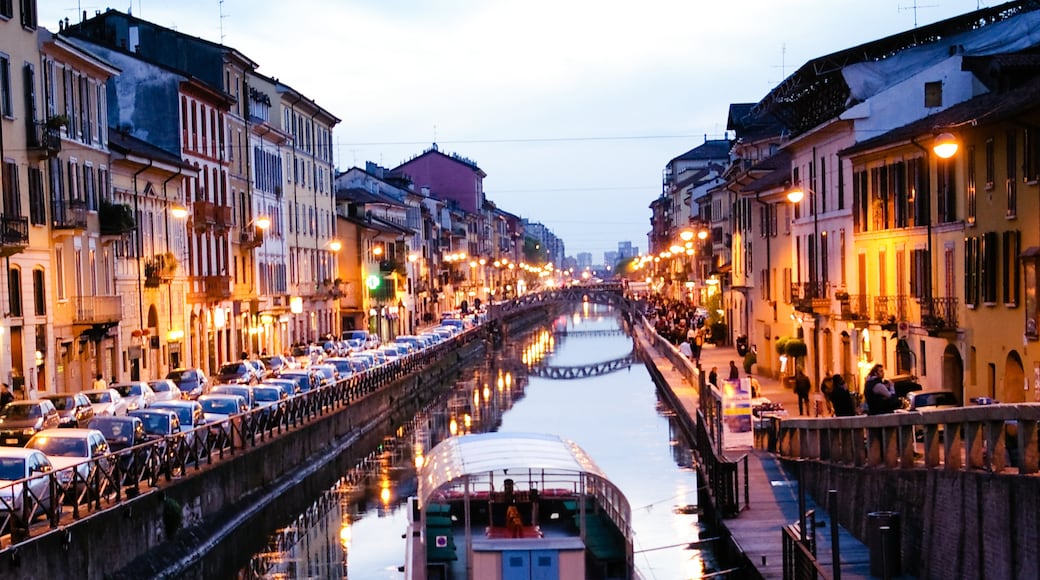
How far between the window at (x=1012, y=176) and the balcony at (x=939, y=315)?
223 inches

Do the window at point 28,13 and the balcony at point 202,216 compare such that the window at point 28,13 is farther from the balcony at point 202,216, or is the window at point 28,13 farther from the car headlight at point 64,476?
the car headlight at point 64,476

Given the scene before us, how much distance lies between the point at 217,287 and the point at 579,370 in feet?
120

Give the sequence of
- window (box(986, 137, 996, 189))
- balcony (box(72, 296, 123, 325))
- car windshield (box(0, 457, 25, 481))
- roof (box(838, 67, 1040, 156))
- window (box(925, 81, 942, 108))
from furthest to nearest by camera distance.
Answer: balcony (box(72, 296, 123, 325)) < window (box(925, 81, 942, 108)) < window (box(986, 137, 996, 189)) < roof (box(838, 67, 1040, 156)) < car windshield (box(0, 457, 25, 481))

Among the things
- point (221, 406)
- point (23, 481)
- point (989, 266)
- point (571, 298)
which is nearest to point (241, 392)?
point (221, 406)

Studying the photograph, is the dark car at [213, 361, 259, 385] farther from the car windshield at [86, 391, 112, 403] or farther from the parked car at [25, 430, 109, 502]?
the parked car at [25, 430, 109, 502]

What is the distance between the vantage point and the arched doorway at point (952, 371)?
41.1 meters

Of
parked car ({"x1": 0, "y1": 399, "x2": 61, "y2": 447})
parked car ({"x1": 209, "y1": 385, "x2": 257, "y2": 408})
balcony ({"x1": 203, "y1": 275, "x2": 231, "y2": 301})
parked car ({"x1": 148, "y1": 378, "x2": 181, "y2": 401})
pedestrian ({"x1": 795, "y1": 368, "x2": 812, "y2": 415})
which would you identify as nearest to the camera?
parked car ({"x1": 0, "y1": 399, "x2": 61, "y2": 447})

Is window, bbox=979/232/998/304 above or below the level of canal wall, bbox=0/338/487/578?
above

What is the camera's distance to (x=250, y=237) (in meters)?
82.6

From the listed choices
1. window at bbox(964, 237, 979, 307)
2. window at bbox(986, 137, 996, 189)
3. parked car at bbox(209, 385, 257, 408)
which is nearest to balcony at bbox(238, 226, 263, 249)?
parked car at bbox(209, 385, 257, 408)

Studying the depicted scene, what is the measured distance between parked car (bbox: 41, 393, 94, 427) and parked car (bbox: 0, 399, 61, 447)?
Result: 309 mm

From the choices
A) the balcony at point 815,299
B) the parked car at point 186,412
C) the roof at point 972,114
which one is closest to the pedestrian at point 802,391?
the roof at point 972,114

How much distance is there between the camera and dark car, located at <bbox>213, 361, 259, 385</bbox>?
63031 millimetres

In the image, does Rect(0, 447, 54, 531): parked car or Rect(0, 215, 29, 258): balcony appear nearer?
Rect(0, 447, 54, 531): parked car
